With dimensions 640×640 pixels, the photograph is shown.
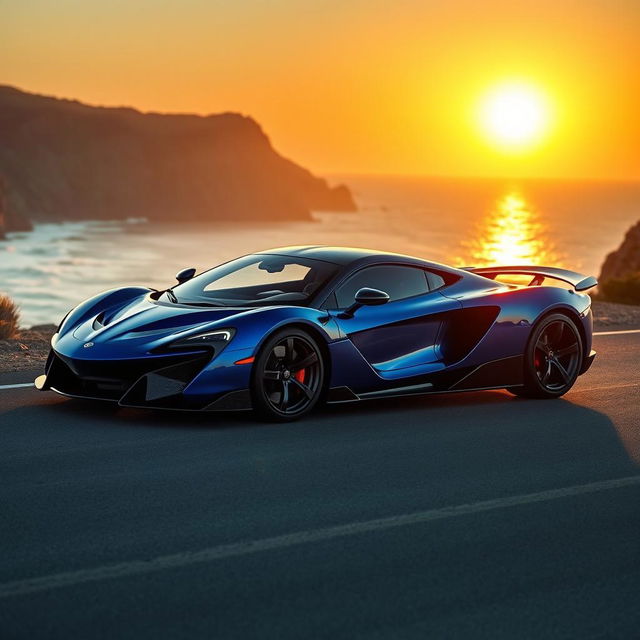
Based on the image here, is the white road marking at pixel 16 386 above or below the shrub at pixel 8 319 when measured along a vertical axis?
above

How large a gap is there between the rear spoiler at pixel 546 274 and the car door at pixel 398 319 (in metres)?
1.31

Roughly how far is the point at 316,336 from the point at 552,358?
2.47 m

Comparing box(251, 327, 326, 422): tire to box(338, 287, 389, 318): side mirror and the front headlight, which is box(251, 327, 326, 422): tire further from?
box(338, 287, 389, 318): side mirror

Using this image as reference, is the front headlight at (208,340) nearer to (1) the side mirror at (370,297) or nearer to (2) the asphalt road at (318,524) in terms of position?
(2) the asphalt road at (318,524)

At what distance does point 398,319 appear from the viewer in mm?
8930

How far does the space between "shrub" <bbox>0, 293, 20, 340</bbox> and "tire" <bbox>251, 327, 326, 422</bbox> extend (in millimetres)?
6209

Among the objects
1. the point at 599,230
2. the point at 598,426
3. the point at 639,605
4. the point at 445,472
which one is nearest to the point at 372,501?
the point at 445,472

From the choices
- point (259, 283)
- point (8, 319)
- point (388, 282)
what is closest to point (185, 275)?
point (259, 283)

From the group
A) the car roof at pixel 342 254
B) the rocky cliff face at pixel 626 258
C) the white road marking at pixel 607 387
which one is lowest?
the rocky cliff face at pixel 626 258

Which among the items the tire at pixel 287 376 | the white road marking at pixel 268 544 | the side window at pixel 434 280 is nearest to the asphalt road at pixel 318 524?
the white road marking at pixel 268 544

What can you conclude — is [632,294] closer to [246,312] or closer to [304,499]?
[246,312]

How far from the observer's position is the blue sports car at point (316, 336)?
26.0 ft

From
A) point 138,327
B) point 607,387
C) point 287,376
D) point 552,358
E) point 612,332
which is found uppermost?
point 138,327

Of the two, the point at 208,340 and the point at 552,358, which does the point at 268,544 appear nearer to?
the point at 208,340
